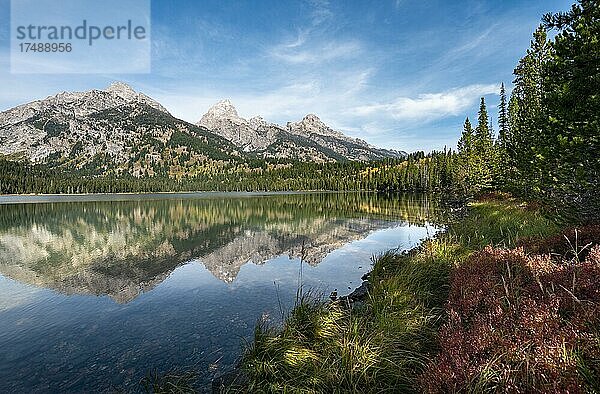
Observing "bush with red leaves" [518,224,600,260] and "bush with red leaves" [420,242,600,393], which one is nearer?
"bush with red leaves" [420,242,600,393]

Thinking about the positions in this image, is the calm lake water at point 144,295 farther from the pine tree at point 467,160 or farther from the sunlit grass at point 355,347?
the pine tree at point 467,160

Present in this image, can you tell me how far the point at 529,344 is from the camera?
4.62 metres

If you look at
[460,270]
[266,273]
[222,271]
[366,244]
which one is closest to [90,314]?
[222,271]

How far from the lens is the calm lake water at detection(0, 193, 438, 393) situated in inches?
407

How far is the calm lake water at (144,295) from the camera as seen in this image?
1034 cm

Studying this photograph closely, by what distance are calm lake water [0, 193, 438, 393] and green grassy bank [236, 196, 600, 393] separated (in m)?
1.95

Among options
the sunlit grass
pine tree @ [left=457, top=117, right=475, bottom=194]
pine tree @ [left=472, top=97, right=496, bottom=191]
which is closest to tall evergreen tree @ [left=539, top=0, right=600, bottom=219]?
the sunlit grass

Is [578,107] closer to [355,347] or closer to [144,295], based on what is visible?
[355,347]

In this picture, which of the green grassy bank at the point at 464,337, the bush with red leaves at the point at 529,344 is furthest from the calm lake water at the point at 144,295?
the bush with red leaves at the point at 529,344

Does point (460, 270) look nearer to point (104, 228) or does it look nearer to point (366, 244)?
point (366, 244)

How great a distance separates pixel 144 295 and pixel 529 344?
58.2 feet

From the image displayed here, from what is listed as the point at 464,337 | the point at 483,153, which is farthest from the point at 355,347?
the point at 483,153

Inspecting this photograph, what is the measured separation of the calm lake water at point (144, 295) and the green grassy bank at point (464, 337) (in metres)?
1.95

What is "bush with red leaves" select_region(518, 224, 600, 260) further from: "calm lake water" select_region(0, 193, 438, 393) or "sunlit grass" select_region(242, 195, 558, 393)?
"calm lake water" select_region(0, 193, 438, 393)
